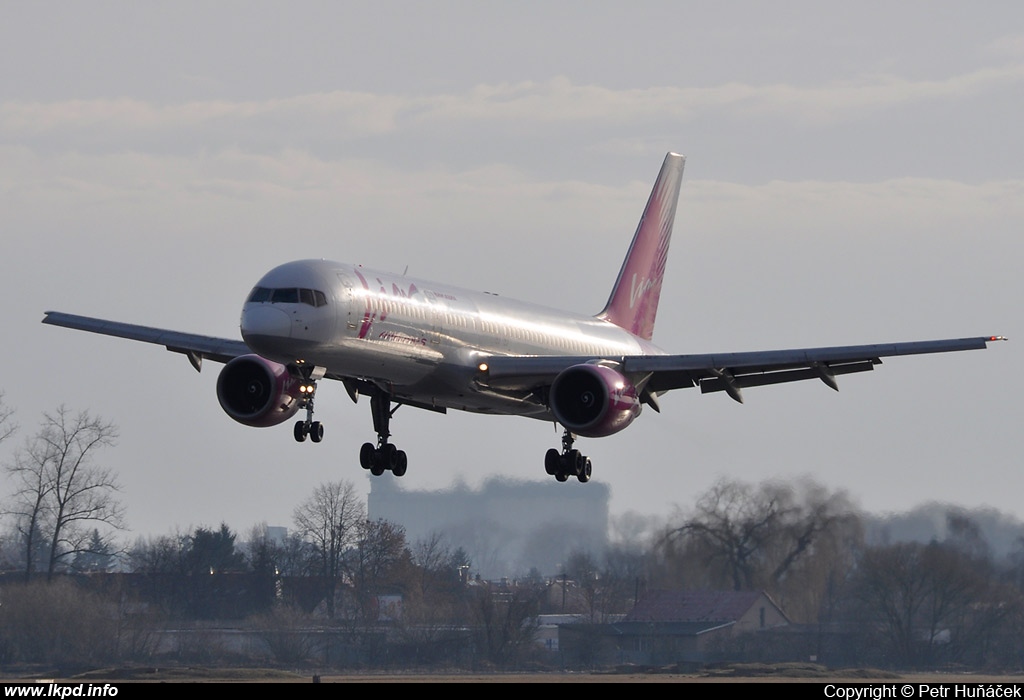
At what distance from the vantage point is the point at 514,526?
72625mm

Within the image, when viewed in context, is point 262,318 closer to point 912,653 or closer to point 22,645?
point 22,645

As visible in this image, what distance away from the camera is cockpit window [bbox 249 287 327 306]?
4156 centimetres

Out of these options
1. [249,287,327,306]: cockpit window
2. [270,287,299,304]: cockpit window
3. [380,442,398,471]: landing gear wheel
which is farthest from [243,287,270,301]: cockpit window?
[380,442,398,471]: landing gear wheel

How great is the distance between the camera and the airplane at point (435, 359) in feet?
138

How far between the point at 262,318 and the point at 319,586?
22858 mm

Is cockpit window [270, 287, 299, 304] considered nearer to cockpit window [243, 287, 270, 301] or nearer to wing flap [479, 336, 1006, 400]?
cockpit window [243, 287, 270, 301]

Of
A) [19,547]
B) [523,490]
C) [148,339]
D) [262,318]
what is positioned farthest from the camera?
[523,490]

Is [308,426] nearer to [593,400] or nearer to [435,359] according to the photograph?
[435,359]

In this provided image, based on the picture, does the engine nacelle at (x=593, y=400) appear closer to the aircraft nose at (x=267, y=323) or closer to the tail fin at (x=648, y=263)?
the aircraft nose at (x=267, y=323)

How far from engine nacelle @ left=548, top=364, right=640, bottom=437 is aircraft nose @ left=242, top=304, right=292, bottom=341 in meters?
8.22

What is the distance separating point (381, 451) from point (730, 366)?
9713mm

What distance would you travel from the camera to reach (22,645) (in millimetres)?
56469

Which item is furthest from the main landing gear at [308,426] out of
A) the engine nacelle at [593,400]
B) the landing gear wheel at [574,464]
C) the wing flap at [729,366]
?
the landing gear wheel at [574,464]

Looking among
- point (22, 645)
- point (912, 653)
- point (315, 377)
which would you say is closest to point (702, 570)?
point (912, 653)
